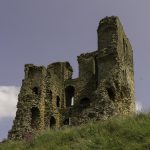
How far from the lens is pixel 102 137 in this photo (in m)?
14.5

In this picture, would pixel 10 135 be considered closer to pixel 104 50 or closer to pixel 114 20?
pixel 104 50

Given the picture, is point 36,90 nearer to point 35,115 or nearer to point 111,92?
point 35,115

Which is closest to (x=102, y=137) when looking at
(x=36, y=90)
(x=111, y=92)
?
(x=111, y=92)

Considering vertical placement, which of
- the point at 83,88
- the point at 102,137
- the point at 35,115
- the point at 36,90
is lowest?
the point at 102,137

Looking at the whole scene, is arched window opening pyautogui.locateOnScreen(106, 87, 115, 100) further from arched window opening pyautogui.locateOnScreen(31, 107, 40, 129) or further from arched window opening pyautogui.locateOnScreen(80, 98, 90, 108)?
arched window opening pyautogui.locateOnScreen(31, 107, 40, 129)

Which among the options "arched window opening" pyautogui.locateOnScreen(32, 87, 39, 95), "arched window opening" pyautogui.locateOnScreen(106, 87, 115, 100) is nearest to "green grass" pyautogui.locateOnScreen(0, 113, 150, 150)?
"arched window opening" pyautogui.locateOnScreen(106, 87, 115, 100)

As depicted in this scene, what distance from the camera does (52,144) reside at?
15.1 metres

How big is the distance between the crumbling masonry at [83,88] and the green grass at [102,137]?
6811 millimetres

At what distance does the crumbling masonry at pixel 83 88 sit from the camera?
24781 millimetres

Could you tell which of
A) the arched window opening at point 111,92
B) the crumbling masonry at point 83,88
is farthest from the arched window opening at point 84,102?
the arched window opening at point 111,92

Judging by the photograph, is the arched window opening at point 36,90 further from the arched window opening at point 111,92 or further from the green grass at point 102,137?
the green grass at point 102,137

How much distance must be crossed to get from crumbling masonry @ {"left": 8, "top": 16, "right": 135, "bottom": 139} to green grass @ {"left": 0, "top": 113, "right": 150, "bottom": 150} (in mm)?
6811

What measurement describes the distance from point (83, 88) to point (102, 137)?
A: 48.6ft

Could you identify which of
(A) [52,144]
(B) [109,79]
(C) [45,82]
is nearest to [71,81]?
(C) [45,82]
